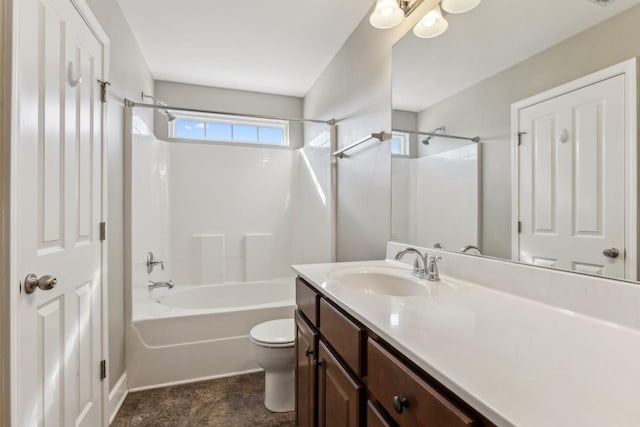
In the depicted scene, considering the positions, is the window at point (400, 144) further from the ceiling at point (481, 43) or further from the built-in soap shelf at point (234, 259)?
the built-in soap shelf at point (234, 259)

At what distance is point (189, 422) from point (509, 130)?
2135mm

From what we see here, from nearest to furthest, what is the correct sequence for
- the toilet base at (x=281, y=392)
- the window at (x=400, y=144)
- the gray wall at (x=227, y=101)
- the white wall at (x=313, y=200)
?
1. the window at (x=400, y=144)
2. the toilet base at (x=281, y=392)
3. the white wall at (x=313, y=200)
4. the gray wall at (x=227, y=101)

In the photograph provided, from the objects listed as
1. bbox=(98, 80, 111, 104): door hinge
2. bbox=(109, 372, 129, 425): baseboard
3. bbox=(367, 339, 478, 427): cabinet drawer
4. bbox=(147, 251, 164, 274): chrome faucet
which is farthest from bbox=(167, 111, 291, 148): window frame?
bbox=(367, 339, 478, 427): cabinet drawer

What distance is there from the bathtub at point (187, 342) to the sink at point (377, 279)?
112 centimetres

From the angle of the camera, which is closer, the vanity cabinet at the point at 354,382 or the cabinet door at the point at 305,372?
the vanity cabinet at the point at 354,382

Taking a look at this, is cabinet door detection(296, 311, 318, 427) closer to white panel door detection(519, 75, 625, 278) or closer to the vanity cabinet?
the vanity cabinet

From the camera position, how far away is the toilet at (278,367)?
176 cm

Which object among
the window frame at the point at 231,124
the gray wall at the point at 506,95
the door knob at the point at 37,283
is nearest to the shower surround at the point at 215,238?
the window frame at the point at 231,124

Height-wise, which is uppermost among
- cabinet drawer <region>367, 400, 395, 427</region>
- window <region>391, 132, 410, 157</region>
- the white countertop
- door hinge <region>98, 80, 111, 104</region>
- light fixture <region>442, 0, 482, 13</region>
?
light fixture <region>442, 0, 482, 13</region>

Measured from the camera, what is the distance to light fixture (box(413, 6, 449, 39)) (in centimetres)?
145

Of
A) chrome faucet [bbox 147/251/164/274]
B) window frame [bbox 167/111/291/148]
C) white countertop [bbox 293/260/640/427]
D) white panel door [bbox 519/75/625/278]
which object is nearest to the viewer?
white countertop [bbox 293/260/640/427]

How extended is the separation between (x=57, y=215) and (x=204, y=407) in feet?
4.50

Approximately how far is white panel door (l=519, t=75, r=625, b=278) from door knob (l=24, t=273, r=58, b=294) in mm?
1646

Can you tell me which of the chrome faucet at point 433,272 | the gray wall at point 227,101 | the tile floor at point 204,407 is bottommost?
the tile floor at point 204,407
